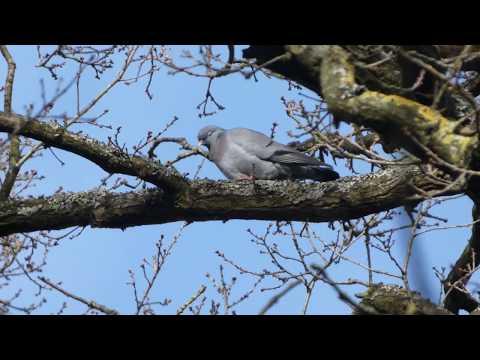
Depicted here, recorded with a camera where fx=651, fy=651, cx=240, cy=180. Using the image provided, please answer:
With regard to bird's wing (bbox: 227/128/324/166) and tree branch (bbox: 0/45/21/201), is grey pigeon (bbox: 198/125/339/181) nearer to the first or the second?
bird's wing (bbox: 227/128/324/166)

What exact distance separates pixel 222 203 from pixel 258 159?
1770 mm

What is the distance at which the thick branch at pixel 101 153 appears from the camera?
4.48 meters

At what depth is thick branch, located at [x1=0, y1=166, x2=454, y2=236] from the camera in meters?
4.46

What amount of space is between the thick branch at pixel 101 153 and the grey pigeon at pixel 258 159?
1.46 metres

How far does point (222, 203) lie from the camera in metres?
4.53

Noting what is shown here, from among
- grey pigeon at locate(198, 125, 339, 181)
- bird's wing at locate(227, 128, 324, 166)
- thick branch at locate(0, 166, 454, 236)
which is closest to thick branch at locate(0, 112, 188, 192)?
thick branch at locate(0, 166, 454, 236)

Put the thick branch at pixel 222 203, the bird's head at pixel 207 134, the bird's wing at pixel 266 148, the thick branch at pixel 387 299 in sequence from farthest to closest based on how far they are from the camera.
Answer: the bird's head at pixel 207 134 < the bird's wing at pixel 266 148 < the thick branch at pixel 222 203 < the thick branch at pixel 387 299

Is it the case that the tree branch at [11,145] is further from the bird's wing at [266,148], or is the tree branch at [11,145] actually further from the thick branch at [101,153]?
the bird's wing at [266,148]

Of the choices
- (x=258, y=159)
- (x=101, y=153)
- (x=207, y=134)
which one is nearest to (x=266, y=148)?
(x=258, y=159)

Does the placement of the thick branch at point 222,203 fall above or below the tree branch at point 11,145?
below

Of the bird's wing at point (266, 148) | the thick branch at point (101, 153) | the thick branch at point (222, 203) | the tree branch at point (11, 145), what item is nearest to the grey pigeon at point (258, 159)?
the bird's wing at point (266, 148)
